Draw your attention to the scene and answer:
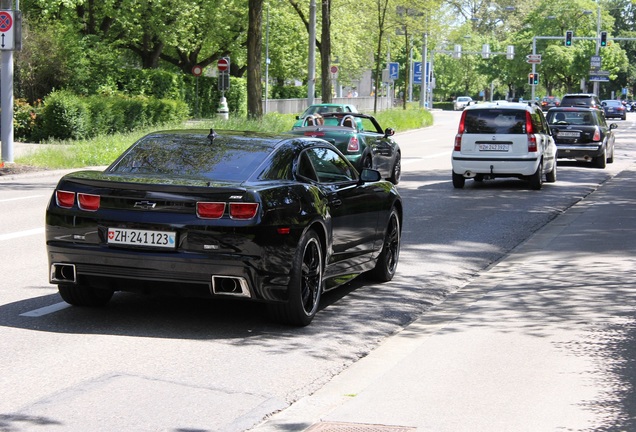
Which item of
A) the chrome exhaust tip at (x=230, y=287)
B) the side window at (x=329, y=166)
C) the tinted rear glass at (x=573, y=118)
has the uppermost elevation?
the side window at (x=329, y=166)

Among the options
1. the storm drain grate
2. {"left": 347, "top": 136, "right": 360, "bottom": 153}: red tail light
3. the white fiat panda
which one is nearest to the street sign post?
{"left": 347, "top": 136, "right": 360, "bottom": 153}: red tail light

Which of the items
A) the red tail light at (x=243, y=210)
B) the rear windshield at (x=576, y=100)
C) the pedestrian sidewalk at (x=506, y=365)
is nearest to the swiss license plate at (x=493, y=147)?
the pedestrian sidewalk at (x=506, y=365)

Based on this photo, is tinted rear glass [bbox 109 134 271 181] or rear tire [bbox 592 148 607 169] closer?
tinted rear glass [bbox 109 134 271 181]

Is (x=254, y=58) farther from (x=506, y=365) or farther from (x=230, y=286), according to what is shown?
(x=506, y=365)

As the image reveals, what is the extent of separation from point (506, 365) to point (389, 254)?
373cm

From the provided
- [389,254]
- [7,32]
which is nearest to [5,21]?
[7,32]

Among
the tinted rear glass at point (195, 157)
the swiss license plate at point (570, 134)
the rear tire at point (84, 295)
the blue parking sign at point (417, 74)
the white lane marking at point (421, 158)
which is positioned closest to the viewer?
the tinted rear glass at point (195, 157)

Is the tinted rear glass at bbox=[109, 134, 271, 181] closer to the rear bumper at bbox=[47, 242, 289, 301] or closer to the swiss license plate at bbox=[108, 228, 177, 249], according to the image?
the swiss license plate at bbox=[108, 228, 177, 249]

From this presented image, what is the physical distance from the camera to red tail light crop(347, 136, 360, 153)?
70.5 ft

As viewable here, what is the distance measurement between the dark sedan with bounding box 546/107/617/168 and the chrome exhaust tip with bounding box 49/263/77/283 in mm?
22411

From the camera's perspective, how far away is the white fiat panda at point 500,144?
2219cm

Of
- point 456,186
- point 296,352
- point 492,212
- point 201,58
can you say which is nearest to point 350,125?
point 456,186

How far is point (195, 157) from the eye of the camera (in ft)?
29.4

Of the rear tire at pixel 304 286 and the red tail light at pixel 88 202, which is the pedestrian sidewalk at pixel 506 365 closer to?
the rear tire at pixel 304 286
